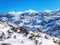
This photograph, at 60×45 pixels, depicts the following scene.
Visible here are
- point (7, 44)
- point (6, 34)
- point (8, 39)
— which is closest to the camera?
point (7, 44)

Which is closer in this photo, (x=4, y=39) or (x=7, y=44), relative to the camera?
(x=7, y=44)

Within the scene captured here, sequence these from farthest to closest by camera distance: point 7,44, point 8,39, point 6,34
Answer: point 6,34 < point 8,39 < point 7,44

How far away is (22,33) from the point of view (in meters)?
23.1

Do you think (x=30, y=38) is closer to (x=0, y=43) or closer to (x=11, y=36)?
(x=11, y=36)

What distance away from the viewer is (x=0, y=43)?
18.8m

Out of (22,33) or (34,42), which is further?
(22,33)

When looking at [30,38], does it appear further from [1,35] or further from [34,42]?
[1,35]

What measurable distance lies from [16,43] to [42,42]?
3.00 meters

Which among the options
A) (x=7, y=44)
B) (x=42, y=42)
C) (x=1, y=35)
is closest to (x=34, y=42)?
(x=42, y=42)

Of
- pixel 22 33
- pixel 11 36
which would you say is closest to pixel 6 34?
pixel 11 36

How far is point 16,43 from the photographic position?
61.4 feet

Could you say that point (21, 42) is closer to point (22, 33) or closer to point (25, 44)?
point (25, 44)

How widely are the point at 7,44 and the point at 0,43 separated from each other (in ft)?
2.58

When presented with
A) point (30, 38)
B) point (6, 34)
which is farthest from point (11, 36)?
point (30, 38)
